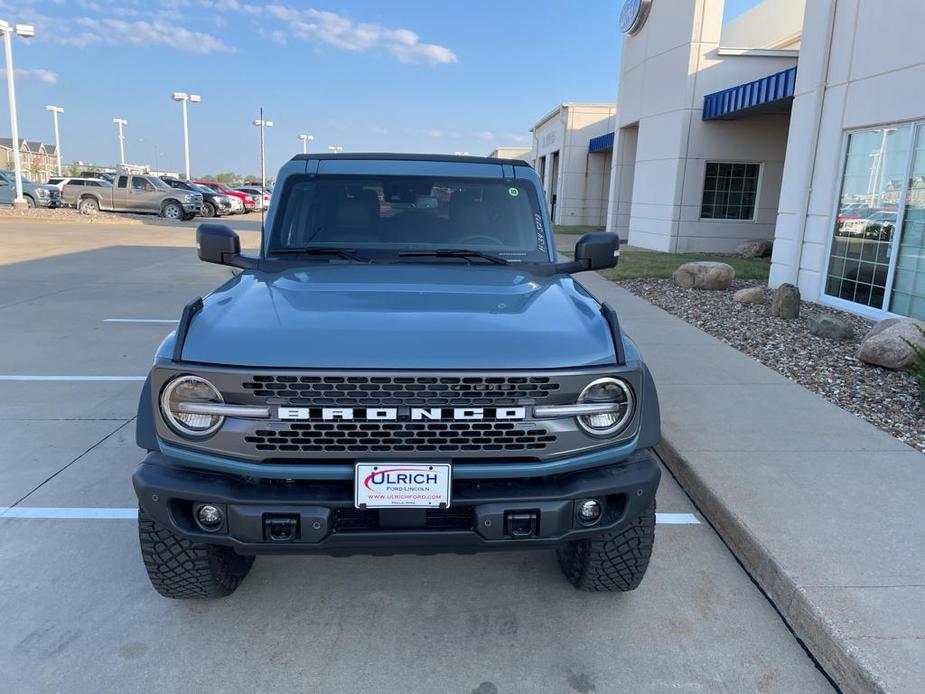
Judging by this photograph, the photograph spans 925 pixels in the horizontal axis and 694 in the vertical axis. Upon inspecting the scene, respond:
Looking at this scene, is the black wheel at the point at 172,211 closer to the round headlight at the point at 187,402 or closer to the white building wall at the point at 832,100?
the white building wall at the point at 832,100

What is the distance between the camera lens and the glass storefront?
27.3 ft

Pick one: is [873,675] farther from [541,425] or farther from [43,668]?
[43,668]

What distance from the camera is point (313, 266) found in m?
3.64

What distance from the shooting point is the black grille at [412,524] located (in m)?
2.50

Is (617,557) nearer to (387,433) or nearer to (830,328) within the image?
(387,433)

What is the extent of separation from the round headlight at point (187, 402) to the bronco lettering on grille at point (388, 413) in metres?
0.27

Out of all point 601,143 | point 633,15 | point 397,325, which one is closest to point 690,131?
point 633,15

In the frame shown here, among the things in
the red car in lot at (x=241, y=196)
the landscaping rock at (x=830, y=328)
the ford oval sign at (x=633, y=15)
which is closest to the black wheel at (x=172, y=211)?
the red car in lot at (x=241, y=196)

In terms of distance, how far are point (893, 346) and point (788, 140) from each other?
20.2ft

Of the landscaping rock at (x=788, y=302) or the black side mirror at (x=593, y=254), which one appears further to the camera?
the landscaping rock at (x=788, y=302)

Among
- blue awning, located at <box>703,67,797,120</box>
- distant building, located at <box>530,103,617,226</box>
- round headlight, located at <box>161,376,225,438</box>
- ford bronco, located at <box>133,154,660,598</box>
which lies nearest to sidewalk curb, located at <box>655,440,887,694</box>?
ford bronco, located at <box>133,154,660,598</box>

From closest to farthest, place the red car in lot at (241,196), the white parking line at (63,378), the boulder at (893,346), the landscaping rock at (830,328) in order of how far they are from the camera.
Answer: the white parking line at (63,378)
the boulder at (893,346)
the landscaping rock at (830,328)
the red car in lot at (241,196)

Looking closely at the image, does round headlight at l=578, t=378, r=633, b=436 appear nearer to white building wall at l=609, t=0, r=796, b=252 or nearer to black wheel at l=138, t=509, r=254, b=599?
black wheel at l=138, t=509, r=254, b=599

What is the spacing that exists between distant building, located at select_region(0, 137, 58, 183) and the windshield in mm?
105288
